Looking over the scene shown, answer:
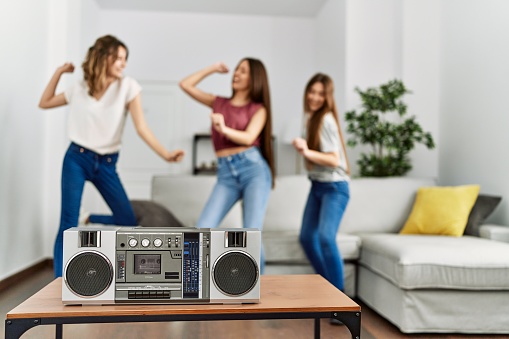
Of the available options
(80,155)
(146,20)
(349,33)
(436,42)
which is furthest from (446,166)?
(146,20)

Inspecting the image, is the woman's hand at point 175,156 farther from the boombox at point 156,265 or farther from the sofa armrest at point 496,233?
the sofa armrest at point 496,233

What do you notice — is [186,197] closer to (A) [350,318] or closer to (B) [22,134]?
(B) [22,134]

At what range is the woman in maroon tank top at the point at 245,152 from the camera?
2.57 m

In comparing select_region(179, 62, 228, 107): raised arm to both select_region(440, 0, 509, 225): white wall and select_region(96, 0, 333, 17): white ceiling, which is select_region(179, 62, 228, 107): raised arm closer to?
select_region(440, 0, 509, 225): white wall

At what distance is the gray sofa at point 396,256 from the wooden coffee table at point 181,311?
3.53 ft

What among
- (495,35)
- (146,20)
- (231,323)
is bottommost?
(231,323)

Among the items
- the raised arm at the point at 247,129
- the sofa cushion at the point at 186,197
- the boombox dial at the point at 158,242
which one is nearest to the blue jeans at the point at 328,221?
the raised arm at the point at 247,129

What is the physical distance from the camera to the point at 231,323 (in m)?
2.80

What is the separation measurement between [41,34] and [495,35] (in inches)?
129

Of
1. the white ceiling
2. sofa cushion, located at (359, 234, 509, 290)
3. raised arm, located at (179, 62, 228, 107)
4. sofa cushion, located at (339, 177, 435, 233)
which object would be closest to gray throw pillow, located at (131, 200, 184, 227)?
raised arm, located at (179, 62, 228, 107)

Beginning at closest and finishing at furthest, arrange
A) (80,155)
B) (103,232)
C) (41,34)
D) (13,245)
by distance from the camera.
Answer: (103,232), (80,155), (13,245), (41,34)

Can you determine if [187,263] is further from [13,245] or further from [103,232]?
[13,245]

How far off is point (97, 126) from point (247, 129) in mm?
728

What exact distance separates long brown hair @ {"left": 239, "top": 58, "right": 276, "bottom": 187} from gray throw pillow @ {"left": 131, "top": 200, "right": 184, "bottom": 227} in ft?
2.96
